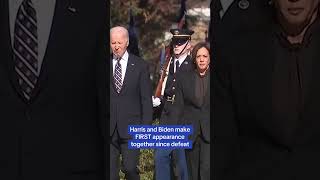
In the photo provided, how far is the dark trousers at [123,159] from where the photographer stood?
14.1 ft

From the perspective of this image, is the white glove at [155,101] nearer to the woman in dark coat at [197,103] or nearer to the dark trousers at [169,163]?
the woman in dark coat at [197,103]

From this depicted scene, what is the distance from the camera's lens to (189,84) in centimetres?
430

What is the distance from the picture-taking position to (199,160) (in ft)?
14.2

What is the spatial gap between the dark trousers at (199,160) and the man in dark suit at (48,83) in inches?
22.6

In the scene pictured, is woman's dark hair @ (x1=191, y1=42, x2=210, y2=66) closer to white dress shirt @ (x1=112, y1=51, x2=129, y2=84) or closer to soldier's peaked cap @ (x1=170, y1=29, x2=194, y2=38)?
soldier's peaked cap @ (x1=170, y1=29, x2=194, y2=38)

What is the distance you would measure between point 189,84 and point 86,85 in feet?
2.18
